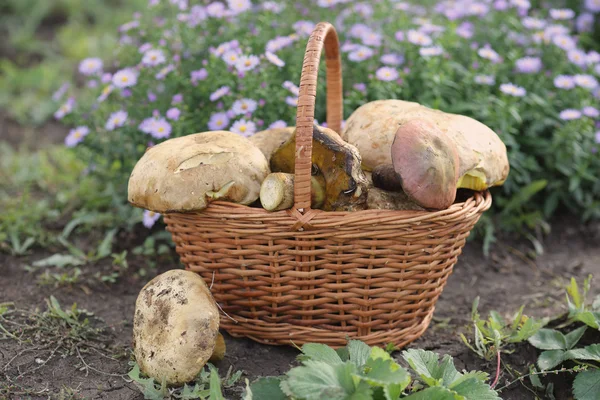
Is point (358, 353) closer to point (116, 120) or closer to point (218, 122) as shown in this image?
point (218, 122)

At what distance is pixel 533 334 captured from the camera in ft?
7.61

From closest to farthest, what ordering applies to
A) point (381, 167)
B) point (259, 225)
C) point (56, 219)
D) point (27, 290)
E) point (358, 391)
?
point (358, 391) → point (259, 225) → point (381, 167) → point (27, 290) → point (56, 219)

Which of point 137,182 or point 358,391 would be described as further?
point 137,182

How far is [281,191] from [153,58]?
1304 millimetres

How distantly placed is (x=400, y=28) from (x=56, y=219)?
2034 millimetres

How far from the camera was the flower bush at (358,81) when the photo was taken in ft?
9.65

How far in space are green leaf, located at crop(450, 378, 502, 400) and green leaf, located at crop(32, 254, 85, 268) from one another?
1.82 m

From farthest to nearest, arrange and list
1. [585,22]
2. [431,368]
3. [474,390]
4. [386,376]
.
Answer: [585,22] → [431,368] → [474,390] → [386,376]

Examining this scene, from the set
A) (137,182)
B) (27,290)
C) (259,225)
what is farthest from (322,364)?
(27,290)

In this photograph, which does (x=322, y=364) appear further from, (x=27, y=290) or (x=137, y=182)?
(x=27, y=290)

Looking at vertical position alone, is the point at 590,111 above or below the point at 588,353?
above

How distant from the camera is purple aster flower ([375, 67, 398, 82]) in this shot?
3.00 metres

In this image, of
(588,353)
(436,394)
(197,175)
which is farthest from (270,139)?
(588,353)

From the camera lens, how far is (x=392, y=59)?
A: 3.16 metres
